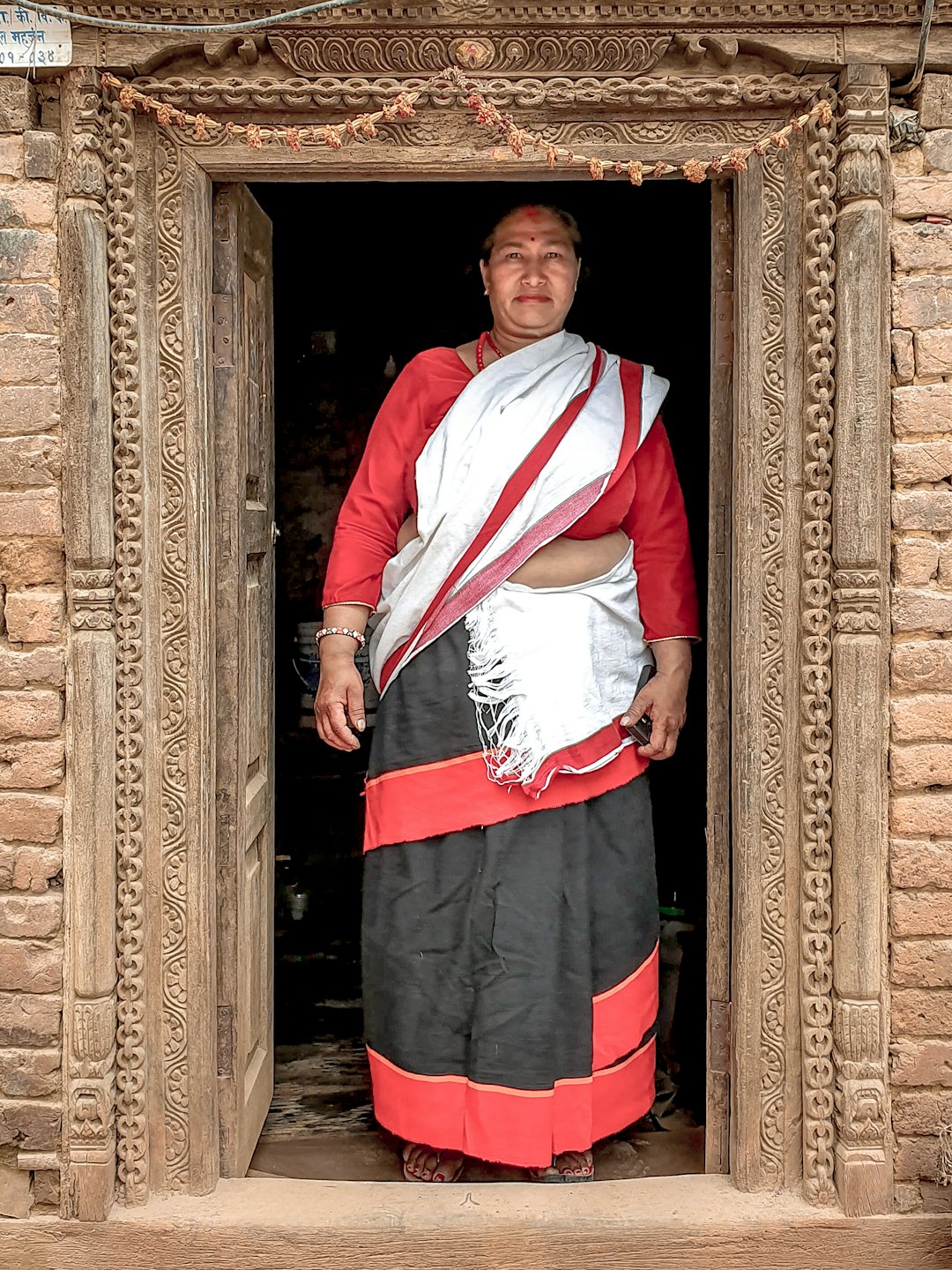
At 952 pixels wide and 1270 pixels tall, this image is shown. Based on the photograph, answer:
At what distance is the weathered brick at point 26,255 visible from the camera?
113 inches

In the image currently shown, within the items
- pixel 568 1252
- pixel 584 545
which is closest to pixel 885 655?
pixel 584 545

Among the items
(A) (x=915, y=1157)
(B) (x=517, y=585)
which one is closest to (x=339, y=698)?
(B) (x=517, y=585)

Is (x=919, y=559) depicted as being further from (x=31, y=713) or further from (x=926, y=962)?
(x=31, y=713)

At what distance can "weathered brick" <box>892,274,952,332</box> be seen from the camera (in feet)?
9.44

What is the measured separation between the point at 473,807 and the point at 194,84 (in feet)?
6.24

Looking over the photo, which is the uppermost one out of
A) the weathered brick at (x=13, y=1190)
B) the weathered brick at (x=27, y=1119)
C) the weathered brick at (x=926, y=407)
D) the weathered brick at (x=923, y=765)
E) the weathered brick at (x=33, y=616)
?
the weathered brick at (x=926, y=407)

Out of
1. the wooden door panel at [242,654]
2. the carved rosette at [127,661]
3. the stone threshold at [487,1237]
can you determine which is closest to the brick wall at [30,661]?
the carved rosette at [127,661]

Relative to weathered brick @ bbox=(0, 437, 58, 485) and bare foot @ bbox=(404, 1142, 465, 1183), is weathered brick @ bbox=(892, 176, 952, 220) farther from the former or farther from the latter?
bare foot @ bbox=(404, 1142, 465, 1183)

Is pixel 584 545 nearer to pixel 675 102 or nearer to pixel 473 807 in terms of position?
pixel 473 807

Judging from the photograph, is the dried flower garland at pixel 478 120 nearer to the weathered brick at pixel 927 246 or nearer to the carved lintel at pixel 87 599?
the weathered brick at pixel 927 246

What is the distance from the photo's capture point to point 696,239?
4.12 m

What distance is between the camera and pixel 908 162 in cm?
289

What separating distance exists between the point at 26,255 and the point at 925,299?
210 centimetres

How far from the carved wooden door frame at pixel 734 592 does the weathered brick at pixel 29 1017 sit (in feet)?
0.16
